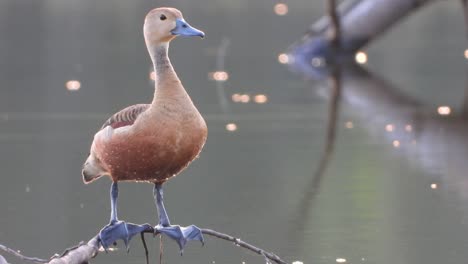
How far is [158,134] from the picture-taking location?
563cm

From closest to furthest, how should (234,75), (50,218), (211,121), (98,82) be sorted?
(50,218) < (211,121) < (98,82) < (234,75)

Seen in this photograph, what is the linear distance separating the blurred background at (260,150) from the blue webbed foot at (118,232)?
1754mm

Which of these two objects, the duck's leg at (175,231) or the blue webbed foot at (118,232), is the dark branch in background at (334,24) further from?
the blue webbed foot at (118,232)

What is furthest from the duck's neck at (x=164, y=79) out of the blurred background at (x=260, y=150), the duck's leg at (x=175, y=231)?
the blurred background at (x=260, y=150)

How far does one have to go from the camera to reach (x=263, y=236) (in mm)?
8539

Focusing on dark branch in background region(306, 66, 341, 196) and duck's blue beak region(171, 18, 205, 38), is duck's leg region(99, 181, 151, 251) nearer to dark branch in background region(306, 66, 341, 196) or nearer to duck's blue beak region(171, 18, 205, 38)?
duck's blue beak region(171, 18, 205, 38)

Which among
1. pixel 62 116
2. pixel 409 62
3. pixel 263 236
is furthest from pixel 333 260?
pixel 409 62

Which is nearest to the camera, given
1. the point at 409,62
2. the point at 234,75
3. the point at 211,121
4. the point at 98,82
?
the point at 211,121

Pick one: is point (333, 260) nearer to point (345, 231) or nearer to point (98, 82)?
point (345, 231)

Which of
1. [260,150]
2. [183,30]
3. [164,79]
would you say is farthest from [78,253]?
[260,150]

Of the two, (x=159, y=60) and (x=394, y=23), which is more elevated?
(x=394, y=23)

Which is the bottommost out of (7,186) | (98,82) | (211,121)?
(7,186)

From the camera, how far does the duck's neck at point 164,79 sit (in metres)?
5.70

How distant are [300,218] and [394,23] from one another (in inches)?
479
